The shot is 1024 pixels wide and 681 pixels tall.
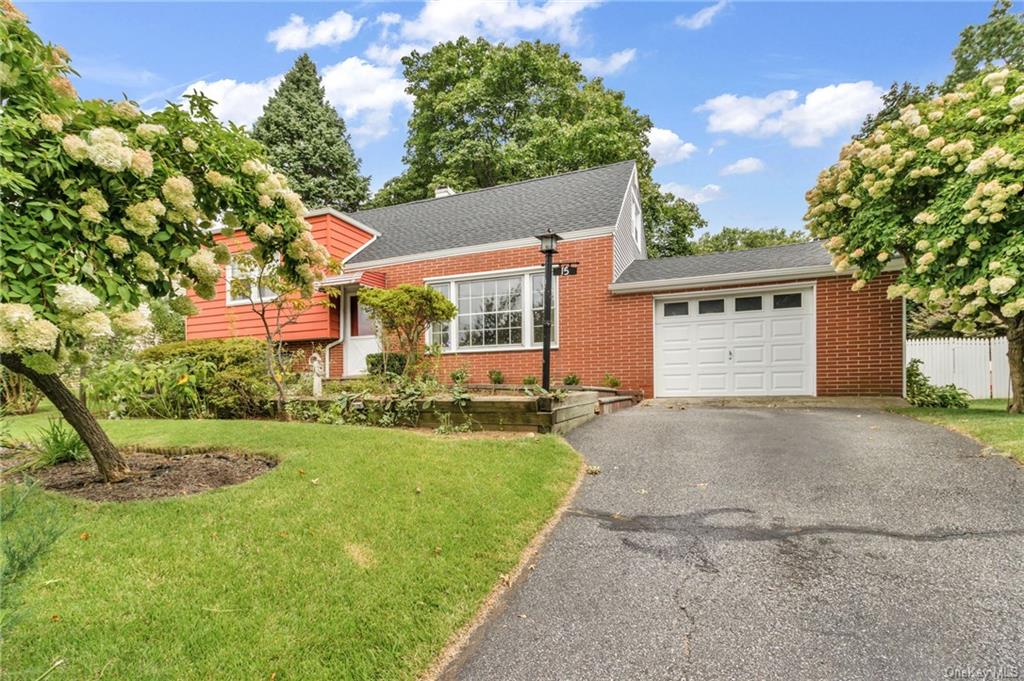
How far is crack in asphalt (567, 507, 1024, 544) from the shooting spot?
3293mm

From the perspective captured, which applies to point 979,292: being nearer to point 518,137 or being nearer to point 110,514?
point 110,514

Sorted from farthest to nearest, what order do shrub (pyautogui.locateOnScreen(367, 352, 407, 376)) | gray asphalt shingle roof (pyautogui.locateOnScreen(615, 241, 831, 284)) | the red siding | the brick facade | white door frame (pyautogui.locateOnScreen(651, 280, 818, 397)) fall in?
the red siding, shrub (pyautogui.locateOnScreen(367, 352, 407, 376)), gray asphalt shingle roof (pyautogui.locateOnScreen(615, 241, 831, 284)), white door frame (pyautogui.locateOnScreen(651, 280, 818, 397)), the brick facade

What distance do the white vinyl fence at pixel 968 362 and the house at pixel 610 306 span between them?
5.80 m

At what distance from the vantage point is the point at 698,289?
1018 cm

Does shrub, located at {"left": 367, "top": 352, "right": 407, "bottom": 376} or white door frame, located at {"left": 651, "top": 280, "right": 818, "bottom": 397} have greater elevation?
white door frame, located at {"left": 651, "top": 280, "right": 818, "bottom": 397}

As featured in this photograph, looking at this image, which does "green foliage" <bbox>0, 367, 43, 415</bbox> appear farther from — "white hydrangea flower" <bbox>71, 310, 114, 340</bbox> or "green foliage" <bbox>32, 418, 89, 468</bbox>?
"white hydrangea flower" <bbox>71, 310, 114, 340</bbox>

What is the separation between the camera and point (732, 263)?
10.4 meters

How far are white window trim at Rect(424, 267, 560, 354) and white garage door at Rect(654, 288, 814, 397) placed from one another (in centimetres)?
246

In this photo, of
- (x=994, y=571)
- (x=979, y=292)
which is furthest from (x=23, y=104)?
(x=979, y=292)

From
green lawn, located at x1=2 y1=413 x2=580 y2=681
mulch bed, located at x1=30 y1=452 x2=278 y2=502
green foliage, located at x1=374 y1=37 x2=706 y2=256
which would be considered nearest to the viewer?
green lawn, located at x1=2 y1=413 x2=580 y2=681

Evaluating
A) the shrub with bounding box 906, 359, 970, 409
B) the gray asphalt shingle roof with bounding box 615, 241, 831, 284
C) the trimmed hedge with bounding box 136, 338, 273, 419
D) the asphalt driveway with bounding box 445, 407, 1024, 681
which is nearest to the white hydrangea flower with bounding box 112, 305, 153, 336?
the asphalt driveway with bounding box 445, 407, 1024, 681

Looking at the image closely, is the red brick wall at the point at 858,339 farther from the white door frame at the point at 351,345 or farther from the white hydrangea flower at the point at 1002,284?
the white door frame at the point at 351,345

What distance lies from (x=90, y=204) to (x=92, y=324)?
2.44ft

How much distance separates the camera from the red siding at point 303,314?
12.5 meters
